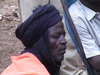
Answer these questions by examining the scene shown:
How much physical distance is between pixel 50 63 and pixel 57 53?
11 centimetres

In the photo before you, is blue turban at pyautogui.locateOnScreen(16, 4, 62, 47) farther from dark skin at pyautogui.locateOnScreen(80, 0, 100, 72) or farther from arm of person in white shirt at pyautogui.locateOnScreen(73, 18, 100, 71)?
dark skin at pyautogui.locateOnScreen(80, 0, 100, 72)

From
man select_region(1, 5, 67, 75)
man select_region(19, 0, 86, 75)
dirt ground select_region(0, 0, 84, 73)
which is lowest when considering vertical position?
dirt ground select_region(0, 0, 84, 73)

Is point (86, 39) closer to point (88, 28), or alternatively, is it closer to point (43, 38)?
point (88, 28)

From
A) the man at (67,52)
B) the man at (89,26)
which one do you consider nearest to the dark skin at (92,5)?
the man at (89,26)

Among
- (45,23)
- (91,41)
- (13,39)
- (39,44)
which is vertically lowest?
(13,39)

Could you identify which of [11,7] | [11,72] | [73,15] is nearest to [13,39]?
[11,7]

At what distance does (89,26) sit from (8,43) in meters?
3.38

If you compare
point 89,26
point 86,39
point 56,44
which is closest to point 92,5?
point 89,26

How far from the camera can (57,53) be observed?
264cm

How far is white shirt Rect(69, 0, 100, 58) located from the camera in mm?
2984

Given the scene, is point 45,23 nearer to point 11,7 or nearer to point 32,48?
point 32,48

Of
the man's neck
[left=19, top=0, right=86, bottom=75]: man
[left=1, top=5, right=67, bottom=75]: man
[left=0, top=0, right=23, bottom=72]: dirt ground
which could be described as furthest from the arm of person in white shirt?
[left=0, top=0, right=23, bottom=72]: dirt ground

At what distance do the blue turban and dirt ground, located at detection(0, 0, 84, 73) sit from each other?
2.28m

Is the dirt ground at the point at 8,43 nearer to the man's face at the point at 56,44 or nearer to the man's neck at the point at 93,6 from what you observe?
the man's neck at the point at 93,6
